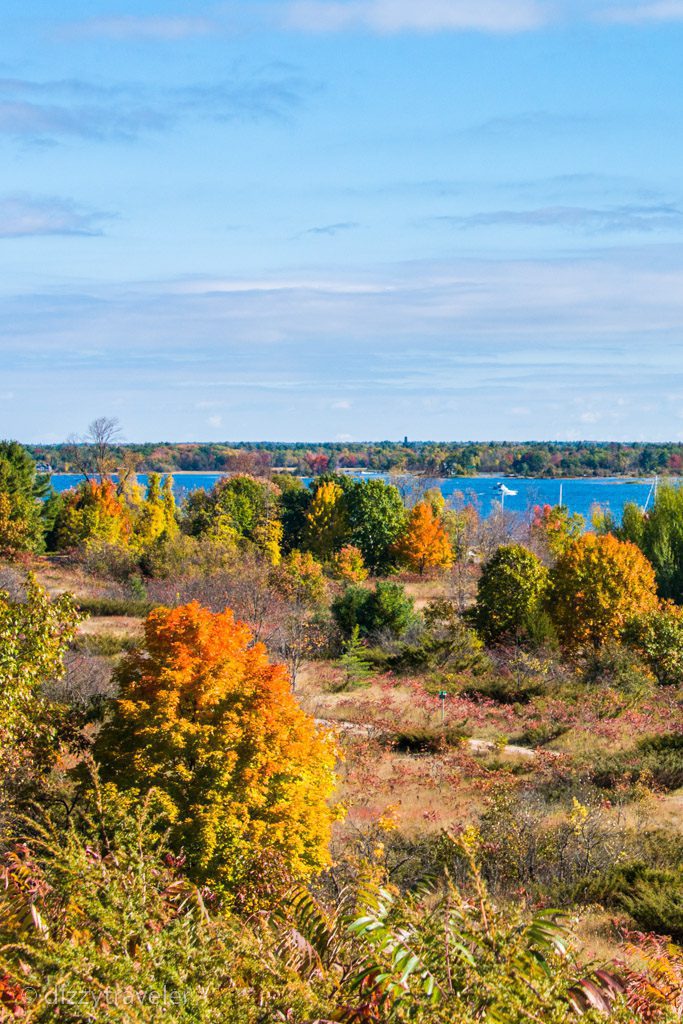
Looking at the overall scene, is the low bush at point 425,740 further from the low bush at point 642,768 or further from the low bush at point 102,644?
the low bush at point 102,644

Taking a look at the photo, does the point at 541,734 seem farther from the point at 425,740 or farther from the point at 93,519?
the point at 93,519

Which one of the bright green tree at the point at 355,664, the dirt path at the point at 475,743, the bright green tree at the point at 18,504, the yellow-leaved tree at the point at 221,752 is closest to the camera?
the yellow-leaved tree at the point at 221,752

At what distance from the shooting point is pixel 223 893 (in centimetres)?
1266

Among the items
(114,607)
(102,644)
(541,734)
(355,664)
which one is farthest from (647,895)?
(114,607)

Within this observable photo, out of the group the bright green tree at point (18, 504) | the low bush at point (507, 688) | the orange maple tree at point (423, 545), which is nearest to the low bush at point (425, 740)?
the low bush at point (507, 688)

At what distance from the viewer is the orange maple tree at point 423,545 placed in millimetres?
57281

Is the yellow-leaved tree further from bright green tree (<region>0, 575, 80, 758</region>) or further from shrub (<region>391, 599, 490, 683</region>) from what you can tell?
shrub (<region>391, 599, 490, 683</region>)

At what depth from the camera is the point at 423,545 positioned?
5734 cm

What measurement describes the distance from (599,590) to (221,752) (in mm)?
22635

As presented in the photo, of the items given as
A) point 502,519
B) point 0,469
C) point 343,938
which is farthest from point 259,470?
point 343,938

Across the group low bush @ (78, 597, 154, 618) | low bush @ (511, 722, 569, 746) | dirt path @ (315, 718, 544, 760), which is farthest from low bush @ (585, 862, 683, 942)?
low bush @ (78, 597, 154, 618)

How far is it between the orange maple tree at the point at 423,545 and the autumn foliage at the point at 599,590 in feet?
72.9

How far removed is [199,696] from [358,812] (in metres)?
6.04

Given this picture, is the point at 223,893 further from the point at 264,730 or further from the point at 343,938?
the point at 343,938
